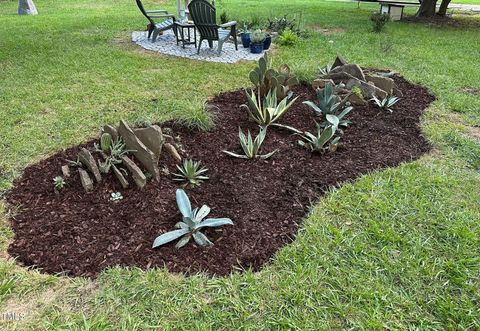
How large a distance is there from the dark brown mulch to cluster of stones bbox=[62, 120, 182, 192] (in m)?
0.07

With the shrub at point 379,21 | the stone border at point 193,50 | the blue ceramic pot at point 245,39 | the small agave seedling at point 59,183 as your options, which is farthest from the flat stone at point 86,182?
the shrub at point 379,21

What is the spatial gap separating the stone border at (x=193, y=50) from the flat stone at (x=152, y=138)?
366 cm

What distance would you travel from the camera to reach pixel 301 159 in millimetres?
3033

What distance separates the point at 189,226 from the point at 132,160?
2.93 feet

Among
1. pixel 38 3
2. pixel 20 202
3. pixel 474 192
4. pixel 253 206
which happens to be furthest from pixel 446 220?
pixel 38 3

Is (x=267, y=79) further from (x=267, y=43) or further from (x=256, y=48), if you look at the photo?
(x=267, y=43)

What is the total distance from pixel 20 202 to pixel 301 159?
2075 millimetres

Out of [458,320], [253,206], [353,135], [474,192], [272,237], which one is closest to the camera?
[458,320]

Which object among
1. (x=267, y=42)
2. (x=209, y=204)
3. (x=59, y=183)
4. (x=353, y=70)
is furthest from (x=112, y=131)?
(x=267, y=42)

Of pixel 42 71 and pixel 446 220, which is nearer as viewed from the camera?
pixel 446 220

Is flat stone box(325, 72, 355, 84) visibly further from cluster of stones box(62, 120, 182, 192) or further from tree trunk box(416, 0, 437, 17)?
tree trunk box(416, 0, 437, 17)

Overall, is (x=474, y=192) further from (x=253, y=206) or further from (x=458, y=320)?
(x=253, y=206)

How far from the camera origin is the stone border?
20.6 feet

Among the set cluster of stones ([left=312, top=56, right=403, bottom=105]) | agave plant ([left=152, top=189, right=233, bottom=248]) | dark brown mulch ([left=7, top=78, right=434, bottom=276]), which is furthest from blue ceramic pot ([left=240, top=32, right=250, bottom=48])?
agave plant ([left=152, top=189, right=233, bottom=248])
